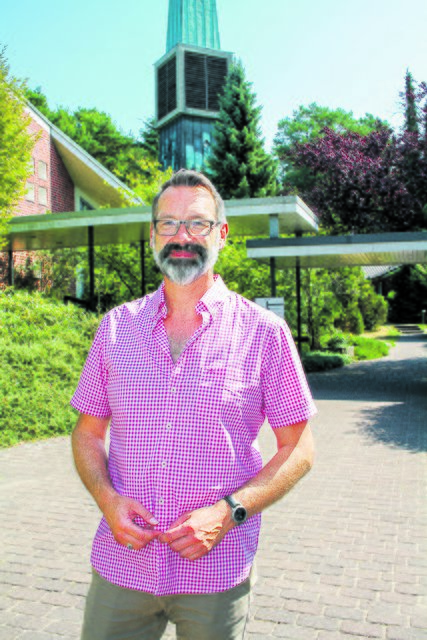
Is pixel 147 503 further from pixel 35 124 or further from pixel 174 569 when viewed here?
pixel 35 124

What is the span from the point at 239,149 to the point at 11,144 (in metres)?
22.7

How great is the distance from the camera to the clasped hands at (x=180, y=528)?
1724mm

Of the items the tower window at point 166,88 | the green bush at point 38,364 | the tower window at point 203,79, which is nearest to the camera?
the green bush at point 38,364

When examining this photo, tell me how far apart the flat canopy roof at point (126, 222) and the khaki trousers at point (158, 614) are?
41.6 feet

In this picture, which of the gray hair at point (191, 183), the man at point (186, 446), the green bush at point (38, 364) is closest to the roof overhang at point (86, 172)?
the green bush at point (38, 364)

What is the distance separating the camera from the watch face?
1789mm

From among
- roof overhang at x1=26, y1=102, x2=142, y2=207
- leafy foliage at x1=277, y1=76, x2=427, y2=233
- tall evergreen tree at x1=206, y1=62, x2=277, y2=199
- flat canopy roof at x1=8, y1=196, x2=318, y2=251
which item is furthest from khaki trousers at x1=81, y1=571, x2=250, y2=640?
tall evergreen tree at x1=206, y1=62, x2=277, y2=199

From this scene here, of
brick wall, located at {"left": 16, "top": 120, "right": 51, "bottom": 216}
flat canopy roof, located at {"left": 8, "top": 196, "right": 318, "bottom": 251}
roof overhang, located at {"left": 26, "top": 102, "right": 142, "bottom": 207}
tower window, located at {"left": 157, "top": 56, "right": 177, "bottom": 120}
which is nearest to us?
flat canopy roof, located at {"left": 8, "top": 196, "right": 318, "bottom": 251}

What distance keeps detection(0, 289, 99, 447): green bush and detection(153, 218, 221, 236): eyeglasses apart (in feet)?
24.1

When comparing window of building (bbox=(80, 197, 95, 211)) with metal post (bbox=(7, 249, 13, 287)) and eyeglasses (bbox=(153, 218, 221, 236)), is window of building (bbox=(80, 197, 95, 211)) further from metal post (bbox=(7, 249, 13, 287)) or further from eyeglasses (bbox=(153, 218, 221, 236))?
eyeglasses (bbox=(153, 218, 221, 236))

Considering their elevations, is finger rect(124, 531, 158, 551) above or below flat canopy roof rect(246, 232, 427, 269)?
below

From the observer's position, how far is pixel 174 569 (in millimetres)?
1836

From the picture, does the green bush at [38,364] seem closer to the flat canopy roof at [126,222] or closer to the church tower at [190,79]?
the flat canopy roof at [126,222]

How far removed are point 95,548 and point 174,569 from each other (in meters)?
0.28
